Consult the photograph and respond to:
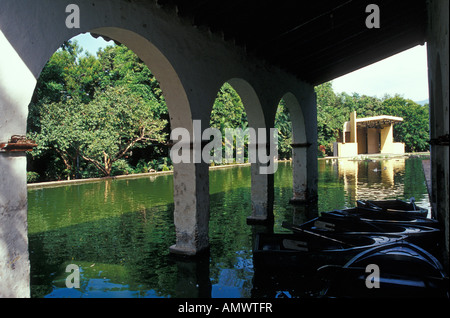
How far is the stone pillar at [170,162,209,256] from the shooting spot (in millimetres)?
5496

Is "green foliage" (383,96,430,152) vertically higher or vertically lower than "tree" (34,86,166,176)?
higher

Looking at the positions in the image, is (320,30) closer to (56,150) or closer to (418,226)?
(418,226)

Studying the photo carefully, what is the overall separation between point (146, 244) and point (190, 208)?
152 centimetres

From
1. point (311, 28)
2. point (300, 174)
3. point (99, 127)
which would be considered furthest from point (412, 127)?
point (311, 28)

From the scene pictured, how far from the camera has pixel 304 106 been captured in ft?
35.2

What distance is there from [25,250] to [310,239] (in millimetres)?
3966

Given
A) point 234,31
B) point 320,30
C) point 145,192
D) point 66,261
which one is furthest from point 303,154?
point 66,261

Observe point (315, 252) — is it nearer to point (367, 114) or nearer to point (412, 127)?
point (412, 127)

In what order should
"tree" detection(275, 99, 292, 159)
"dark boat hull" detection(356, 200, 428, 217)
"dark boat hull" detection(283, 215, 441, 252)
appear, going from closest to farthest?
"dark boat hull" detection(283, 215, 441, 252)
"dark boat hull" detection(356, 200, 428, 217)
"tree" detection(275, 99, 292, 159)

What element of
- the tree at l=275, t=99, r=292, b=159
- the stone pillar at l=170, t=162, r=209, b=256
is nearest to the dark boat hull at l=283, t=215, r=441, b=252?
the stone pillar at l=170, t=162, r=209, b=256

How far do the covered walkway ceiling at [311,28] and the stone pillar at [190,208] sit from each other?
7.97 feet

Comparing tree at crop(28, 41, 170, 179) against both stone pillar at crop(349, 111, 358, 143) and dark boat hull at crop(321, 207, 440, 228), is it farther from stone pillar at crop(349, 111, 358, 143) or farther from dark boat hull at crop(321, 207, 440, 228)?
stone pillar at crop(349, 111, 358, 143)

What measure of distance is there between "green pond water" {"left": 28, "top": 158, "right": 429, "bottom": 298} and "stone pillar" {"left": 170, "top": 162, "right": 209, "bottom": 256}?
0.86 ft

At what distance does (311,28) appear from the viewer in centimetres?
715
